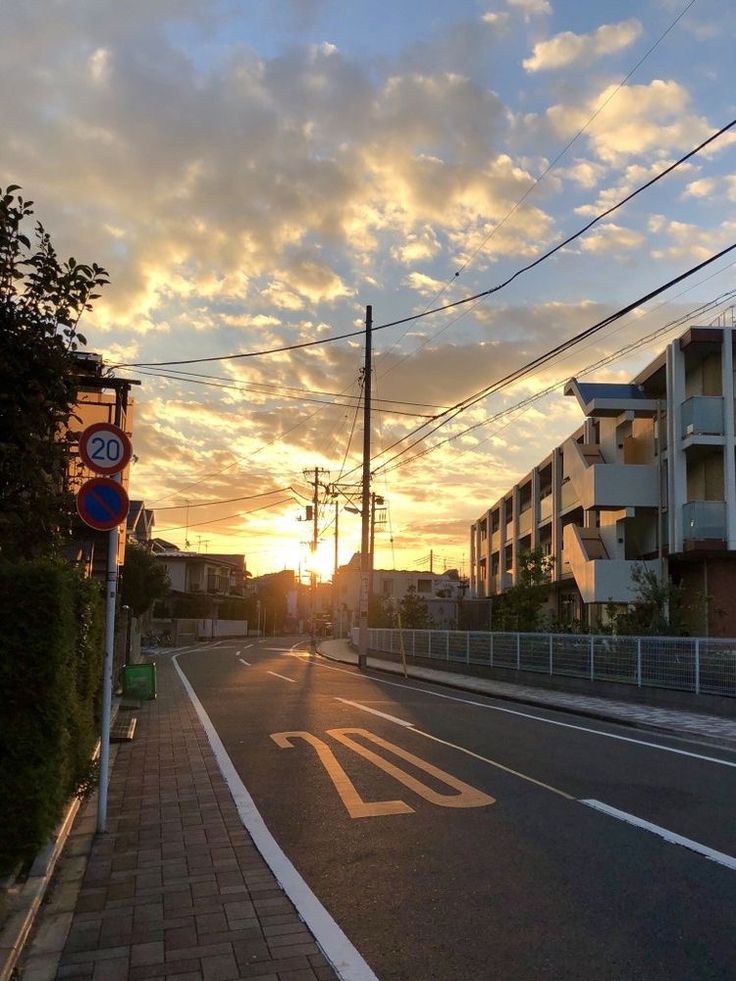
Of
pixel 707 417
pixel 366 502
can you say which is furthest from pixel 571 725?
pixel 366 502

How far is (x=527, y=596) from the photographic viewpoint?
1056 inches

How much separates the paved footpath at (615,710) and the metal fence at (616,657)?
1.83 feet

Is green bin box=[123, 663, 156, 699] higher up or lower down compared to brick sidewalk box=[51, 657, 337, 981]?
lower down

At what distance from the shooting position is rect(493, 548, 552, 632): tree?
26.7 meters

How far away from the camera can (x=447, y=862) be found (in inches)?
214

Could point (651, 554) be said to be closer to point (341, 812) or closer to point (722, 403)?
point (722, 403)

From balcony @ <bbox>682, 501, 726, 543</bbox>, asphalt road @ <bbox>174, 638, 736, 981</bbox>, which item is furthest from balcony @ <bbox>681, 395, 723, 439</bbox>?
asphalt road @ <bbox>174, 638, 736, 981</bbox>

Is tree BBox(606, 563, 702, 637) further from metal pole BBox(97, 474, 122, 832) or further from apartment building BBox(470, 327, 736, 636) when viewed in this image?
metal pole BBox(97, 474, 122, 832)

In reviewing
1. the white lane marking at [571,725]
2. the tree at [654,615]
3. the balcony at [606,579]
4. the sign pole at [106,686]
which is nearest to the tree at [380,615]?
the balcony at [606,579]

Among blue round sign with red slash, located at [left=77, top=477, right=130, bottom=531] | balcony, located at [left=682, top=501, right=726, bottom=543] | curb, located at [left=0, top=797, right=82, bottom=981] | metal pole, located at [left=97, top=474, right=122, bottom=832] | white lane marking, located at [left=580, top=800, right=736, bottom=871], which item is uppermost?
balcony, located at [left=682, top=501, right=726, bottom=543]

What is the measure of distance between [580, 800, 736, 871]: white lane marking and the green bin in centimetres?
1117

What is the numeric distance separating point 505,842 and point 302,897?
6.06 feet

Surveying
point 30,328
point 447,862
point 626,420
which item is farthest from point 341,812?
point 626,420

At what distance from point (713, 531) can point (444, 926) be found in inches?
824
